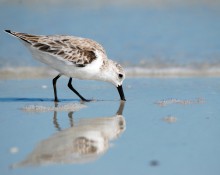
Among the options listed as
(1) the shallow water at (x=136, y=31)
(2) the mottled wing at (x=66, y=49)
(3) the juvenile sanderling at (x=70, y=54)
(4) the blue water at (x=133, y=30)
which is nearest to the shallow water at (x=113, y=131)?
(3) the juvenile sanderling at (x=70, y=54)

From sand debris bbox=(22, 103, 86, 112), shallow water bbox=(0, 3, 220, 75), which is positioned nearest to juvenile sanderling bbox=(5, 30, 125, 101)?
sand debris bbox=(22, 103, 86, 112)

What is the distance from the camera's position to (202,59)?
42.5 feet

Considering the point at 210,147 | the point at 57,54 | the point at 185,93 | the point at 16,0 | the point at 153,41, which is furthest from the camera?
the point at 16,0

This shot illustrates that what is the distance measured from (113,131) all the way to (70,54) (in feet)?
7.84

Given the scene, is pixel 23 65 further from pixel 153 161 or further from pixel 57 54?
pixel 153 161

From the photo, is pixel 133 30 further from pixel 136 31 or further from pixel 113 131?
pixel 113 131

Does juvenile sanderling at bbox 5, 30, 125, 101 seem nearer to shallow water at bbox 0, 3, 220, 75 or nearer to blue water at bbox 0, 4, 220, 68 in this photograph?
shallow water at bbox 0, 3, 220, 75

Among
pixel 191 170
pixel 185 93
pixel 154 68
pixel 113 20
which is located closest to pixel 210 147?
pixel 191 170

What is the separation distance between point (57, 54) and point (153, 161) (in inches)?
149

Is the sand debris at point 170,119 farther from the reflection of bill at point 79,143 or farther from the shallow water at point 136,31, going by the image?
the shallow water at point 136,31

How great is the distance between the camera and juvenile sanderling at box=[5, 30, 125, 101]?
9352 mm

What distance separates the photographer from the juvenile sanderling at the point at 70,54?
30.7ft

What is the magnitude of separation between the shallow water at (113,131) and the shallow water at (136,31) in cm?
201

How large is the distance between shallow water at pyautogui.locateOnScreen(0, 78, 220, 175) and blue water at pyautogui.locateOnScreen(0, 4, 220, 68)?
7.22 ft
